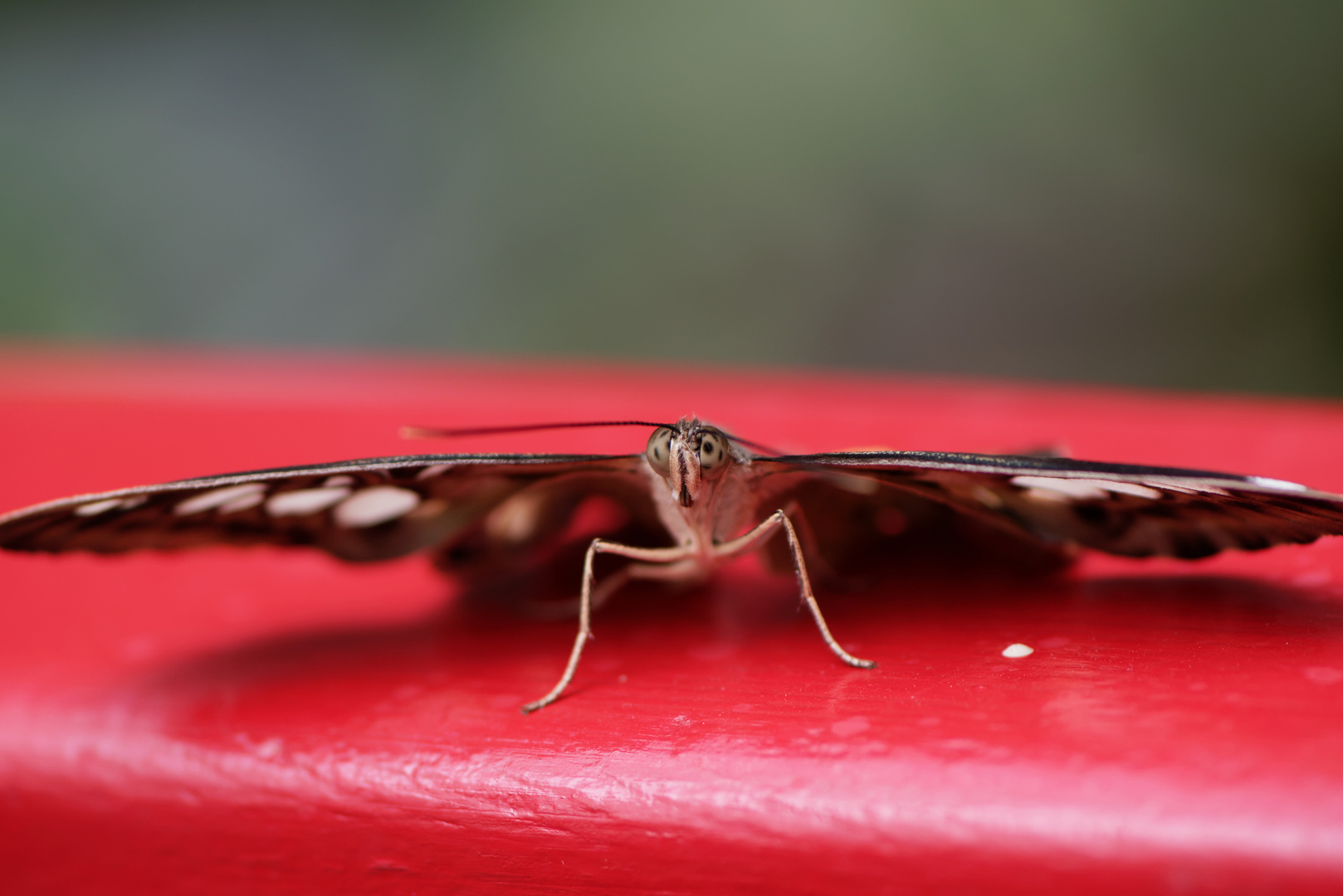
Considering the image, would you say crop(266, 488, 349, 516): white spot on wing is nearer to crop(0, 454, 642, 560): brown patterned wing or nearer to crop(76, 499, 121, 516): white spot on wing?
crop(0, 454, 642, 560): brown patterned wing

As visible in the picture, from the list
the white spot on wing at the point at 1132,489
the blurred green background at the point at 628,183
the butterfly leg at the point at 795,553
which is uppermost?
the blurred green background at the point at 628,183

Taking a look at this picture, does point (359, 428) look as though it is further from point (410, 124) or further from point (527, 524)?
point (410, 124)

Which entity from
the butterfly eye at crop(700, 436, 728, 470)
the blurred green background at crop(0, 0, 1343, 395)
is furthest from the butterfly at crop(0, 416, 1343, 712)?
the blurred green background at crop(0, 0, 1343, 395)

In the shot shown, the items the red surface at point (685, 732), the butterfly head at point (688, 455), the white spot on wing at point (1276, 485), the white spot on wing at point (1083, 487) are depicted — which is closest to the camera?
the red surface at point (685, 732)

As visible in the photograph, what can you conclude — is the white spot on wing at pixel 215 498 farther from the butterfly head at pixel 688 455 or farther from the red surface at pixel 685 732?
the butterfly head at pixel 688 455

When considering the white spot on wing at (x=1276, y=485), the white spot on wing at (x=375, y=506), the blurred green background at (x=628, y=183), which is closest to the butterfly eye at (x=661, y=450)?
the white spot on wing at (x=375, y=506)

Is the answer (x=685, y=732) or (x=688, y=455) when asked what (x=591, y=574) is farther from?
(x=685, y=732)

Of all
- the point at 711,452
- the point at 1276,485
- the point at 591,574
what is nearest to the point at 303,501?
the point at 591,574
